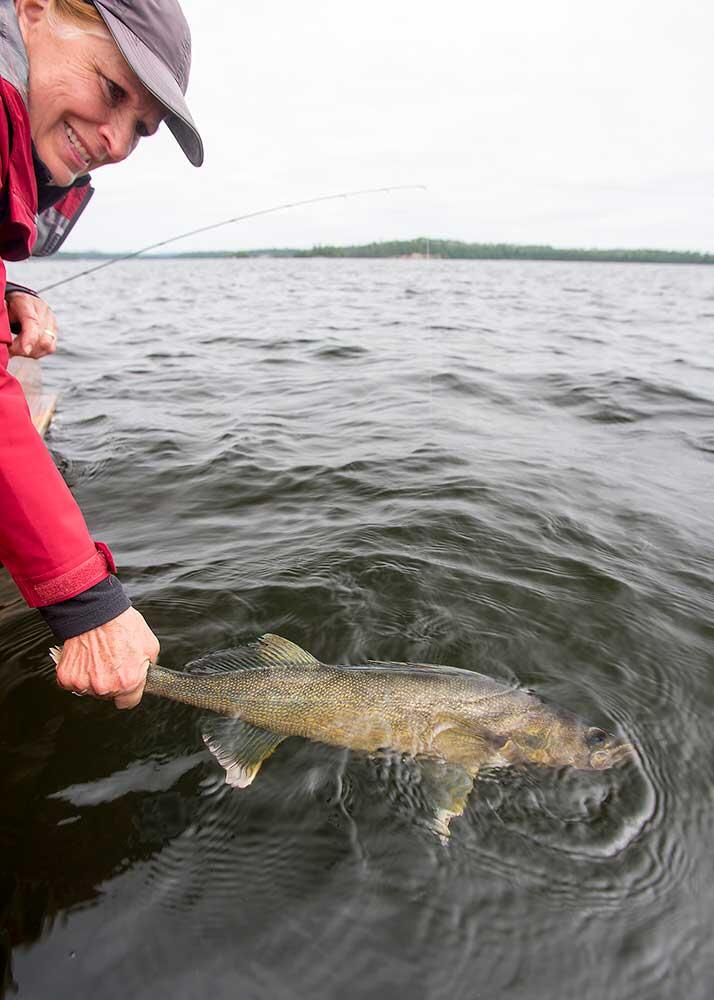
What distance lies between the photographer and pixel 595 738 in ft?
10.3

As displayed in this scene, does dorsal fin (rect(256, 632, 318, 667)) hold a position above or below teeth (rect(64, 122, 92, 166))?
below

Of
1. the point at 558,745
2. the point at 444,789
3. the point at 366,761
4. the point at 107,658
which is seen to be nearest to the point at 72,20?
the point at 107,658

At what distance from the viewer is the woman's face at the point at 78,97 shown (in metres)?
2.30

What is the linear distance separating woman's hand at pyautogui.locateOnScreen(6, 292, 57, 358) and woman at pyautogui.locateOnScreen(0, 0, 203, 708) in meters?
1.29

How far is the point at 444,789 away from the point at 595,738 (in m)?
0.81

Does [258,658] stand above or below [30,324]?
below

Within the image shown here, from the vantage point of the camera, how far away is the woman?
2.09 meters

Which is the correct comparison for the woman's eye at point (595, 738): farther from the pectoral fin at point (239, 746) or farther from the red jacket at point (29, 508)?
the red jacket at point (29, 508)

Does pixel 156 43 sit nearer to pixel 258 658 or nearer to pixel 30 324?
pixel 30 324

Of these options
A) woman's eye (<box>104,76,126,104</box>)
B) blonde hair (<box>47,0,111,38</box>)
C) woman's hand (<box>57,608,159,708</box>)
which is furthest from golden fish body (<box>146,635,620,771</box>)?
blonde hair (<box>47,0,111,38</box>)

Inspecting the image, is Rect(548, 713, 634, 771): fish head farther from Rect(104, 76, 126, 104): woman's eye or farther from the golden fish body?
Rect(104, 76, 126, 104): woman's eye

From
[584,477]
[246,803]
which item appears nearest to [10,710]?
[246,803]

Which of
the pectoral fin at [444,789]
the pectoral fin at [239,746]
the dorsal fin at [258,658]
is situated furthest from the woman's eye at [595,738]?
the pectoral fin at [239,746]

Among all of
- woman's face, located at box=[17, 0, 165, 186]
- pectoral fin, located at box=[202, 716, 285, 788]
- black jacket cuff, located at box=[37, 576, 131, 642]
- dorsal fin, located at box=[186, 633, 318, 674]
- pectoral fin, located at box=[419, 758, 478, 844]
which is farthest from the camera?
dorsal fin, located at box=[186, 633, 318, 674]
